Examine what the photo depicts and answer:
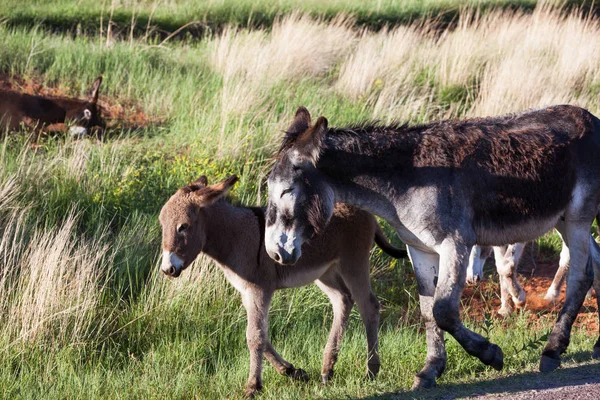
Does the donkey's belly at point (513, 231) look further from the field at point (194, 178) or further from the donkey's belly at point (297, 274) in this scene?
the donkey's belly at point (297, 274)

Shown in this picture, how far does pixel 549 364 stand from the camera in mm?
6988

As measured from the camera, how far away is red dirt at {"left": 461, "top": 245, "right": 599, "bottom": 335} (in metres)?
9.83

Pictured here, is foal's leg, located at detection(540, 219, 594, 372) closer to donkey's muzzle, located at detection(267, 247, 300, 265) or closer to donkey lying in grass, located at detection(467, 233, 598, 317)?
donkey's muzzle, located at detection(267, 247, 300, 265)

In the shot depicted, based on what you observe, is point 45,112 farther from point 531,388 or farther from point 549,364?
point 531,388

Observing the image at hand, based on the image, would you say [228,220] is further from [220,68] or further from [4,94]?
Result: [220,68]

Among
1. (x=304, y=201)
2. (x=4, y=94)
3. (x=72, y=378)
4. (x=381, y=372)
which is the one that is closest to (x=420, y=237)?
(x=304, y=201)

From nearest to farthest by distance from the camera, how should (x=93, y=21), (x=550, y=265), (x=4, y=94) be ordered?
(x=550, y=265), (x=4, y=94), (x=93, y=21)

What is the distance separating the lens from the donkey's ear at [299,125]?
668 cm

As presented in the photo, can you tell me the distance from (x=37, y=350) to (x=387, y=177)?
3.56 meters

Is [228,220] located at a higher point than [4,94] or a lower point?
higher

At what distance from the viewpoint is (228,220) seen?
779 cm

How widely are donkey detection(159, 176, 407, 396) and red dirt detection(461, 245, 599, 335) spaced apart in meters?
1.95

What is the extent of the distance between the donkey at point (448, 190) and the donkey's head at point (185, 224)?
1.01 metres

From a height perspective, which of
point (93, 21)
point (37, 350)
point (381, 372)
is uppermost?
point (381, 372)
